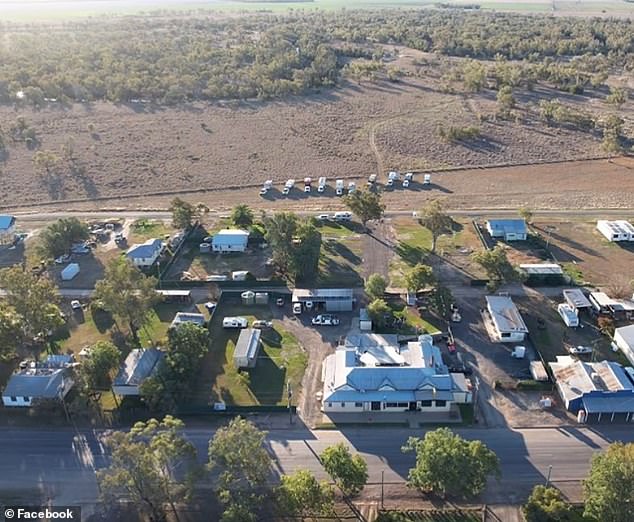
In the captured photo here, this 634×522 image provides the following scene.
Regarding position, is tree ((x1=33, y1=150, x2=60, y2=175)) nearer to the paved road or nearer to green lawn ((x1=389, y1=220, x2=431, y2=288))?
green lawn ((x1=389, y1=220, x2=431, y2=288))

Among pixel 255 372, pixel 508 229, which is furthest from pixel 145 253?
pixel 508 229

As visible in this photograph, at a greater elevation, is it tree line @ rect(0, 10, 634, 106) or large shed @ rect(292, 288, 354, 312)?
tree line @ rect(0, 10, 634, 106)

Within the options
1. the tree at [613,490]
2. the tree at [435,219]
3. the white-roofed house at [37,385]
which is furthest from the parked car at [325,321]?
the tree at [613,490]

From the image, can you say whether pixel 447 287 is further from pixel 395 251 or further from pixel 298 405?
pixel 298 405

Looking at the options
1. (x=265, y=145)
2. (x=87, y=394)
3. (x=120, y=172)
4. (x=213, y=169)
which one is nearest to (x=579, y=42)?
(x=265, y=145)

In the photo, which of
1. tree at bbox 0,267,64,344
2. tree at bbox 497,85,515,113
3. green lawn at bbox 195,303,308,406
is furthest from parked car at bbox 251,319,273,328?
tree at bbox 497,85,515,113

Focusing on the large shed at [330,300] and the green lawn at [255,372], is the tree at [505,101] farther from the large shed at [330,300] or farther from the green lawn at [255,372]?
the green lawn at [255,372]
